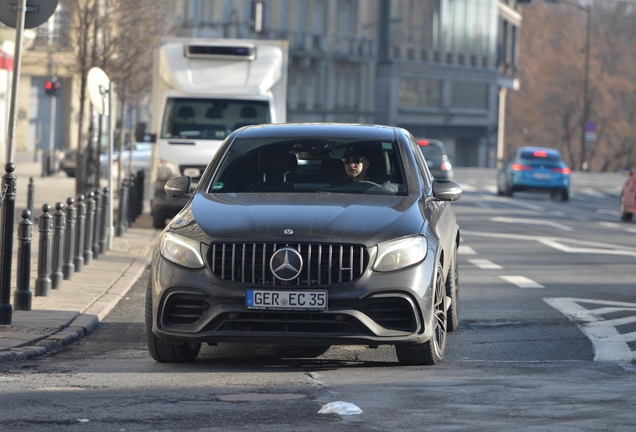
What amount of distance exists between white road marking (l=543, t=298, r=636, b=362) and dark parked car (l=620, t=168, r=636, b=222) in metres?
15.9

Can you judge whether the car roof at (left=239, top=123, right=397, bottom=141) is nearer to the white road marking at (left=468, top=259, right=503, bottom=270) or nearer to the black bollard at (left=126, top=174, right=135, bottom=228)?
the white road marking at (left=468, top=259, right=503, bottom=270)

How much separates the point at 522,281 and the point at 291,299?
705 centimetres

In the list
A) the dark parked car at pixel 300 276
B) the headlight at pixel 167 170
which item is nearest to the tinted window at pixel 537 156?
the headlight at pixel 167 170

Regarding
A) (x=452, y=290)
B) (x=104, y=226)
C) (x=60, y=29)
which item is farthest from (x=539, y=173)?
(x=452, y=290)

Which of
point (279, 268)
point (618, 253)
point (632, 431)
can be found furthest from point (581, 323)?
point (618, 253)

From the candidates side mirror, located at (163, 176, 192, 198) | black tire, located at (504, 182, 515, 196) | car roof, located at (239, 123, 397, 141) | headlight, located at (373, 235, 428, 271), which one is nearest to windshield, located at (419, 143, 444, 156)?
black tire, located at (504, 182, 515, 196)

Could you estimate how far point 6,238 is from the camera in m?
9.48

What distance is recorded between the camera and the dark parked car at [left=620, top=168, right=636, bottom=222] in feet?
90.1

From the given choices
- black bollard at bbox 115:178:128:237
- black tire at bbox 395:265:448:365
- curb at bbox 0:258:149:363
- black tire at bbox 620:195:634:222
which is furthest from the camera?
black tire at bbox 620:195:634:222

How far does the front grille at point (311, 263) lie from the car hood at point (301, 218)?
0.05m

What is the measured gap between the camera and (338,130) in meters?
9.11

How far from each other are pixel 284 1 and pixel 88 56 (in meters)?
55.4

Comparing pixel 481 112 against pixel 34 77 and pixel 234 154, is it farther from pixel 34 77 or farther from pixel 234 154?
pixel 234 154

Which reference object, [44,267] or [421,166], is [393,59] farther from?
[421,166]
